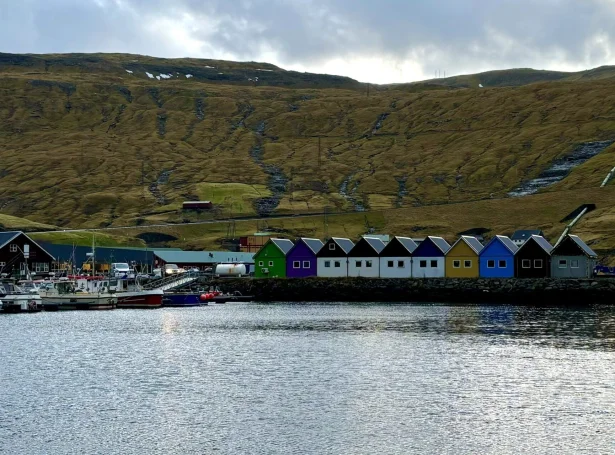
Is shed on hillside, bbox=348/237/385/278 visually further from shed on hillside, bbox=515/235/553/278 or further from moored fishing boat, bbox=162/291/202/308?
moored fishing boat, bbox=162/291/202/308

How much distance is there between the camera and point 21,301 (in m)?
109

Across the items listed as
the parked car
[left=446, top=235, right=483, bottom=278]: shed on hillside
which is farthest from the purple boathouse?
[left=446, top=235, right=483, bottom=278]: shed on hillside

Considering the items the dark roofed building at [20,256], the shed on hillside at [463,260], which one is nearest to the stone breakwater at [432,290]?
the shed on hillside at [463,260]

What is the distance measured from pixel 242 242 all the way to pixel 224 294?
3869 cm

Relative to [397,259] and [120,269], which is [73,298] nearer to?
[120,269]

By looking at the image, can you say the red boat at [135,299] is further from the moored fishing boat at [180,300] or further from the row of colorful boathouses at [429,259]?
the row of colorful boathouses at [429,259]

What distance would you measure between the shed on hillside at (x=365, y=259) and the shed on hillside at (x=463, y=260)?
9.91 metres

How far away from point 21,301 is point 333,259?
45.5 m

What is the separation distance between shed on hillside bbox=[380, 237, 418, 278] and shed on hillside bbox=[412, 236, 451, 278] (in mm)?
811

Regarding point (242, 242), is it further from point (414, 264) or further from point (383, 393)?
point (383, 393)

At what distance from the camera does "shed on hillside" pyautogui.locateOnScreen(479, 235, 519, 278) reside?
128m

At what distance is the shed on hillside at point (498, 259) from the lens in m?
128

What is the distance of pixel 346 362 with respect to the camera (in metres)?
63.2

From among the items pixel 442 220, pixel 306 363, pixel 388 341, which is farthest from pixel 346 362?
pixel 442 220
